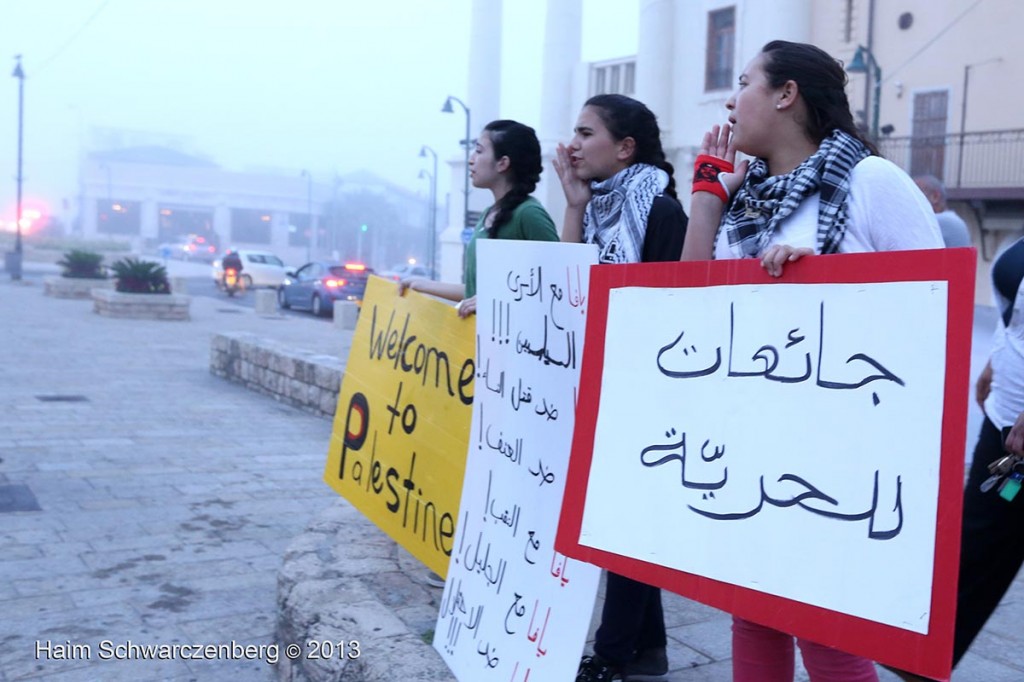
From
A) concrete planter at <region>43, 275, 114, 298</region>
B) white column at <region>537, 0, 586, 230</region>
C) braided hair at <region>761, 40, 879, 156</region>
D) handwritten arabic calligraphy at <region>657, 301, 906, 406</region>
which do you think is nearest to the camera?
handwritten arabic calligraphy at <region>657, 301, 906, 406</region>

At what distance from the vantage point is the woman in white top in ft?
6.90

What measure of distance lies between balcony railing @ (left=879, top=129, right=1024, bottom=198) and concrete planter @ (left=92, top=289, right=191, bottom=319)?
14.8 metres

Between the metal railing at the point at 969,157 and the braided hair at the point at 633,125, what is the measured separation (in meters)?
19.6

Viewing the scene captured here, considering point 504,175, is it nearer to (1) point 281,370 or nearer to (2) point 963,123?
(1) point 281,370

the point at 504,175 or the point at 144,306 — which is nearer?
the point at 504,175

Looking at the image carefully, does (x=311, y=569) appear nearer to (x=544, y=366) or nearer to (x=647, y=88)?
(x=544, y=366)

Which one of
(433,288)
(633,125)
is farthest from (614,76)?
(633,125)

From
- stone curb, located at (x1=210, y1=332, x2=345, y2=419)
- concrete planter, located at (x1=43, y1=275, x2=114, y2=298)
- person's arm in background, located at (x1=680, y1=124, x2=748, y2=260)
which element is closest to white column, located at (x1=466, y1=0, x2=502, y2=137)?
concrete planter, located at (x1=43, y1=275, x2=114, y2=298)

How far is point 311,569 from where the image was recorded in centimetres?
383

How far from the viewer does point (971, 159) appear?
2266cm

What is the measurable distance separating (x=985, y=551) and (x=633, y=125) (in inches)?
63.1

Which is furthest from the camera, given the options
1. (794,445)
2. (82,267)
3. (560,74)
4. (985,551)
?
(560,74)

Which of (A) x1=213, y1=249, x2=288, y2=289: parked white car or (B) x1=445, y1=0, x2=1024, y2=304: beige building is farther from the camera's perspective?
(A) x1=213, y1=249, x2=288, y2=289: parked white car

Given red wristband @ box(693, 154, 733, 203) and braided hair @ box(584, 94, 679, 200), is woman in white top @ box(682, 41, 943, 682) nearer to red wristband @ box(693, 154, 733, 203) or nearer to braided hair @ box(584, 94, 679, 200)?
red wristband @ box(693, 154, 733, 203)
